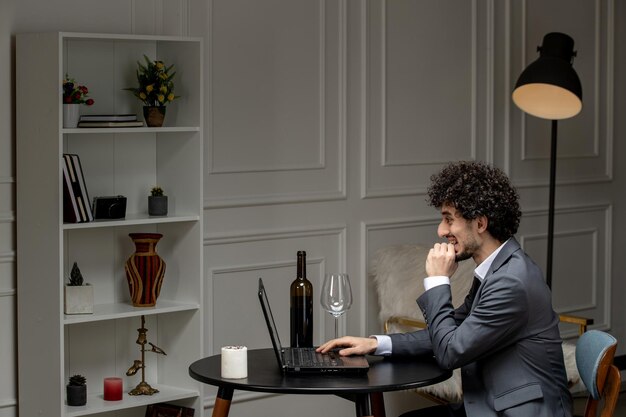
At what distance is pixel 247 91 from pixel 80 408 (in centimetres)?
147

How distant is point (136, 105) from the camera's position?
388cm

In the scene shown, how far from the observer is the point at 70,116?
3506 millimetres

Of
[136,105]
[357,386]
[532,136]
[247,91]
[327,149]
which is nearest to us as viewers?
[357,386]

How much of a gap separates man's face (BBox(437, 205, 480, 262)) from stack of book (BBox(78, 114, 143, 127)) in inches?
52.5

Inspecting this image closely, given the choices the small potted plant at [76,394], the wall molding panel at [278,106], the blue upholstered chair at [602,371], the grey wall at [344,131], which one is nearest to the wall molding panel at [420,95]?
the grey wall at [344,131]

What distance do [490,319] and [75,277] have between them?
1.65 meters

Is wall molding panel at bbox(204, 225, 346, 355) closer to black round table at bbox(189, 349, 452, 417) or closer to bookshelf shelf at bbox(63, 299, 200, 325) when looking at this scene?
bookshelf shelf at bbox(63, 299, 200, 325)

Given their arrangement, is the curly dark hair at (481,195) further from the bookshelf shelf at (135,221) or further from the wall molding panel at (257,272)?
the wall molding panel at (257,272)

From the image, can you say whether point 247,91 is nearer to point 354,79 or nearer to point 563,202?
point 354,79

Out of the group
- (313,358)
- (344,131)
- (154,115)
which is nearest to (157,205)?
(154,115)

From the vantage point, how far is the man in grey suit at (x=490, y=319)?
263 centimetres

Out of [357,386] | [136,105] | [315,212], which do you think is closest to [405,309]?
[315,212]

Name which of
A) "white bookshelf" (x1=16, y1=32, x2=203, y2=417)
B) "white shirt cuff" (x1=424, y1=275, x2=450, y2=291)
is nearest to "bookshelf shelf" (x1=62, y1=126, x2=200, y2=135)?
"white bookshelf" (x1=16, y1=32, x2=203, y2=417)

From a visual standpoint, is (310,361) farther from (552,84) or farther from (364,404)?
(552,84)
